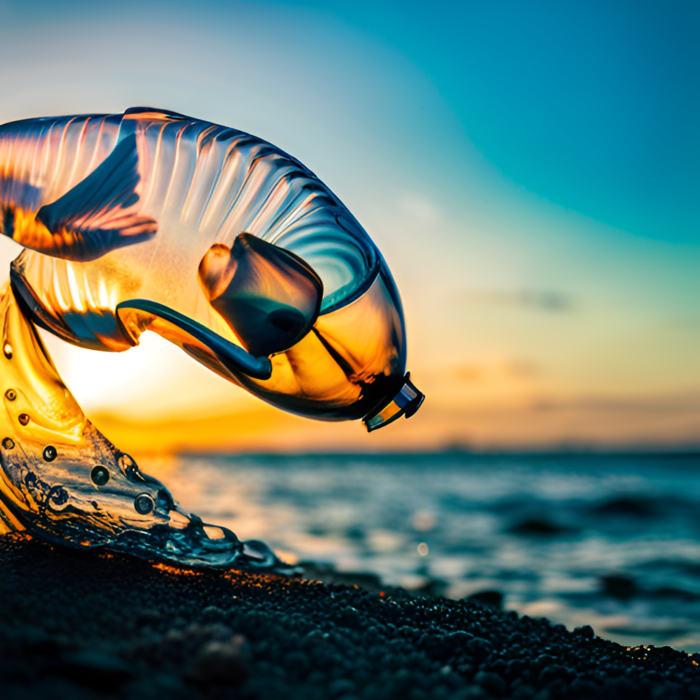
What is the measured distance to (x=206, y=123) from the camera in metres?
1.76

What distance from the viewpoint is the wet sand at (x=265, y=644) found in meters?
0.96

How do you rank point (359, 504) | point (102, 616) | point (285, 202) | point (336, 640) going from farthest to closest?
point (359, 504), point (285, 202), point (336, 640), point (102, 616)

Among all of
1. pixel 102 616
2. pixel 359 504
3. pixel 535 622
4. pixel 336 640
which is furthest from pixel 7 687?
pixel 359 504

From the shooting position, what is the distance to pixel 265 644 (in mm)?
1201

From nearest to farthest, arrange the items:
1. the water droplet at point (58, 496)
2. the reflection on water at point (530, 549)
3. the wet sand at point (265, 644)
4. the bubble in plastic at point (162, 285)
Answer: the wet sand at point (265, 644) → the bubble in plastic at point (162, 285) → the water droplet at point (58, 496) → the reflection on water at point (530, 549)

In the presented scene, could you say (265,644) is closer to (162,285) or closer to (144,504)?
(144,504)

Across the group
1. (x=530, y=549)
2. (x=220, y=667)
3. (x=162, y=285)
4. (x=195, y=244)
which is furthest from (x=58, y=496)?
(x=530, y=549)

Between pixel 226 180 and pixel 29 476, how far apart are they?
1033 millimetres

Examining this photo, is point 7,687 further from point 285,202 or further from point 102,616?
point 285,202

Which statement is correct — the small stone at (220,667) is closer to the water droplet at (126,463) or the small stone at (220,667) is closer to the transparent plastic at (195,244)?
the transparent plastic at (195,244)

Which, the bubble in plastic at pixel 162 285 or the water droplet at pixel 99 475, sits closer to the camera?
the bubble in plastic at pixel 162 285

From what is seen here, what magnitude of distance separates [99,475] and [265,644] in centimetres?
82

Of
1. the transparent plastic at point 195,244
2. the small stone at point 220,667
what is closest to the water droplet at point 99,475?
the transparent plastic at point 195,244

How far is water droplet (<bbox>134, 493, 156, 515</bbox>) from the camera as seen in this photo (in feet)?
5.73
